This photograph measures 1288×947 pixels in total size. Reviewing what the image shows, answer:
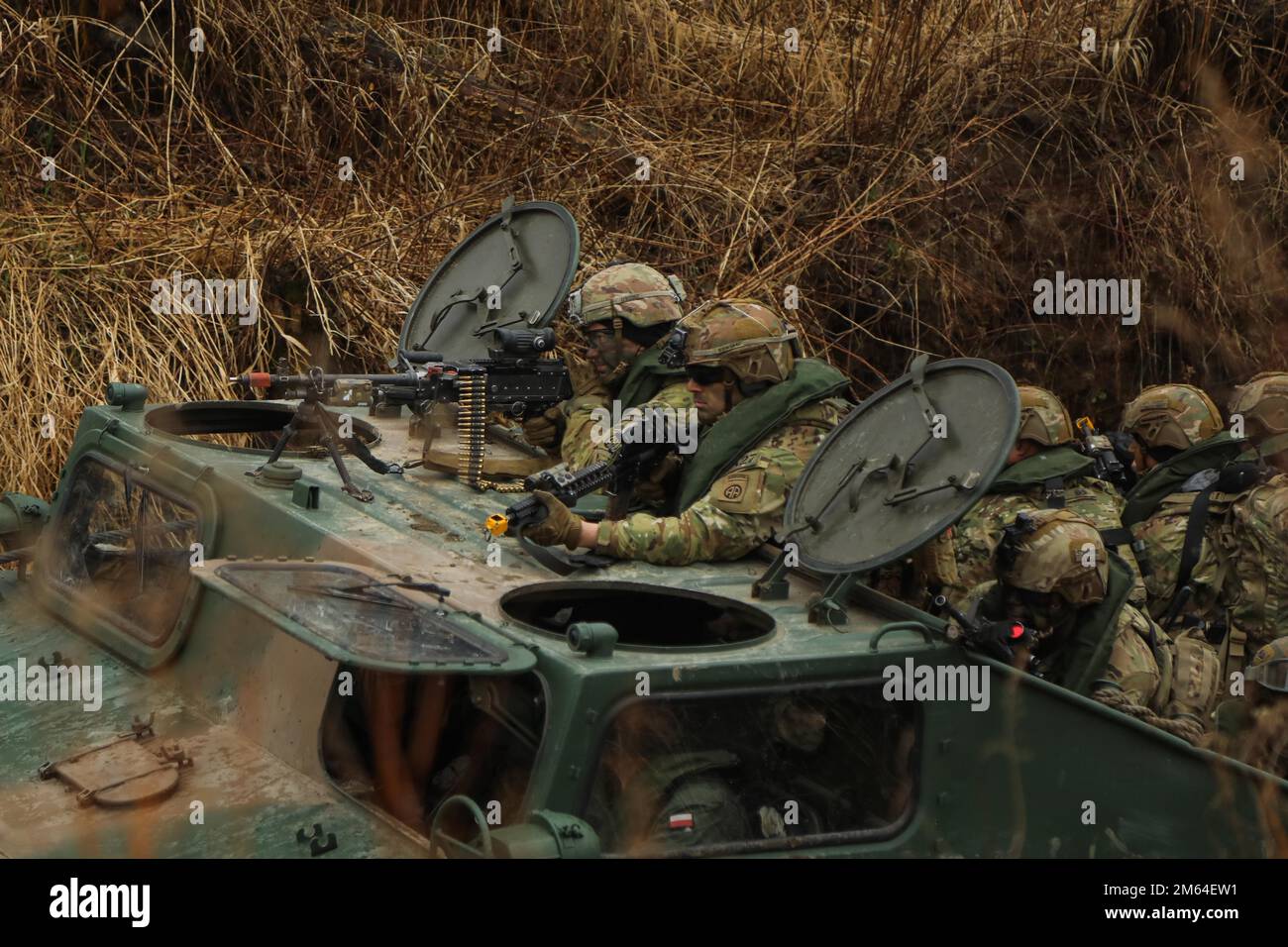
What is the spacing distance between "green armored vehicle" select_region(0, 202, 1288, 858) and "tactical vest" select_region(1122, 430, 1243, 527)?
249 cm

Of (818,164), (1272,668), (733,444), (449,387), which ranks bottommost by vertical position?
(1272,668)

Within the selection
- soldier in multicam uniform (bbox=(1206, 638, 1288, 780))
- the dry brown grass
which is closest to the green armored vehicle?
soldier in multicam uniform (bbox=(1206, 638, 1288, 780))

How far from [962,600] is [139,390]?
9.70ft

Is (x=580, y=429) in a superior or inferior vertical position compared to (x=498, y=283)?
inferior

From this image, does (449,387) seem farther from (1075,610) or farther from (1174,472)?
(1174,472)

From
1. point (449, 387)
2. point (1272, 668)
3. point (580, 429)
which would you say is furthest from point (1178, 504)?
point (449, 387)

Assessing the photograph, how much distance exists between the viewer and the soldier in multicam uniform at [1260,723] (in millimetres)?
5945

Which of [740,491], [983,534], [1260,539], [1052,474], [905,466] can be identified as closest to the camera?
[905,466]

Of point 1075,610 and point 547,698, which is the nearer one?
point 547,698

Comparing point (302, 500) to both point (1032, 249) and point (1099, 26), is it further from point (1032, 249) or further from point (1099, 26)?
point (1099, 26)

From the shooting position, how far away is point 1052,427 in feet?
23.6

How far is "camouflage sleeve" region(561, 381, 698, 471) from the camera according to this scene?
6484mm

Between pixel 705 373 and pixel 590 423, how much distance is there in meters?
0.71

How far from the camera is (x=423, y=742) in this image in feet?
16.2
